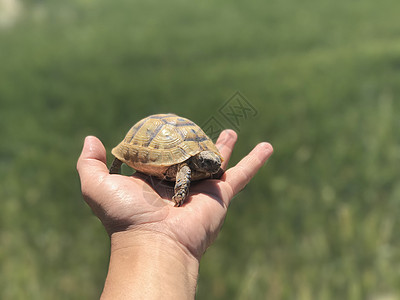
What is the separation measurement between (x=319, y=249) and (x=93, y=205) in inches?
144

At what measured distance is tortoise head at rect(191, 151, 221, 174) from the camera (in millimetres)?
4207

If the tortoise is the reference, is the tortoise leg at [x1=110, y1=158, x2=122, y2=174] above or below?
below

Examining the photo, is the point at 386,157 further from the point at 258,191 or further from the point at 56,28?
the point at 56,28

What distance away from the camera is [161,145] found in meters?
4.52

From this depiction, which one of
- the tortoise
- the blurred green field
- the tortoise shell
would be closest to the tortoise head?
the tortoise

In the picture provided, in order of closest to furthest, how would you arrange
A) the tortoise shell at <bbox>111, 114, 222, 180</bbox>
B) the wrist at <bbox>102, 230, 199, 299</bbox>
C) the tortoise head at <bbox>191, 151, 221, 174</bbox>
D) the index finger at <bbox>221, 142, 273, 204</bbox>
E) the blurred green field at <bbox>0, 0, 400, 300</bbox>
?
the wrist at <bbox>102, 230, 199, 299</bbox>, the tortoise head at <bbox>191, 151, 221, 174</bbox>, the tortoise shell at <bbox>111, 114, 222, 180</bbox>, the index finger at <bbox>221, 142, 273, 204</bbox>, the blurred green field at <bbox>0, 0, 400, 300</bbox>

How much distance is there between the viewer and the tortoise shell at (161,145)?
14.5 ft

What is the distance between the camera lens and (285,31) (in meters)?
9.40

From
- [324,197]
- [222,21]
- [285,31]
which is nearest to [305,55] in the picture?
[285,31]

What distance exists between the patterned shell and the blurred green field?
1592mm

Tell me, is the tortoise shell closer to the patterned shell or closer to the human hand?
the patterned shell

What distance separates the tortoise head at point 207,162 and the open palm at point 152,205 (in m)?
0.25

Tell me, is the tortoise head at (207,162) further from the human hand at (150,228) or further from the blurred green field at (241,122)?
the blurred green field at (241,122)

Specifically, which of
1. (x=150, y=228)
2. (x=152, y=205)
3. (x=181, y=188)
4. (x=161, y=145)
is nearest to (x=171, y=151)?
(x=161, y=145)
